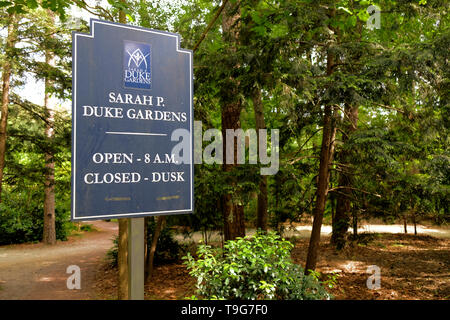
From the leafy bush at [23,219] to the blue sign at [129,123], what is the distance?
44.5 ft

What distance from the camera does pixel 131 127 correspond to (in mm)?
2783

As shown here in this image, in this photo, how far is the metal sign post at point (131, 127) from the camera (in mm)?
2604

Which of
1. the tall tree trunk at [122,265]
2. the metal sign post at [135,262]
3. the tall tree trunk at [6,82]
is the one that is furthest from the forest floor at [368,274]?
the tall tree trunk at [6,82]

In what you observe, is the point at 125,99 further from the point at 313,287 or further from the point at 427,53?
the point at 427,53

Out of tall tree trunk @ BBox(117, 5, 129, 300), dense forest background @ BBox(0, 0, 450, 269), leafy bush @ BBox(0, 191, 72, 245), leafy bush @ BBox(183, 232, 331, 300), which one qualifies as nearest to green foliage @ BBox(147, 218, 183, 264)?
dense forest background @ BBox(0, 0, 450, 269)

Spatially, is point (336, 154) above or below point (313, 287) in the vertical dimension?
above

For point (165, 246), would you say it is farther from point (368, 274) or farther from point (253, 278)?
point (253, 278)

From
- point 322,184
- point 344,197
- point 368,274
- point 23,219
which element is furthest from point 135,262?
point 23,219

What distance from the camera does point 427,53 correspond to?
4.84 metres

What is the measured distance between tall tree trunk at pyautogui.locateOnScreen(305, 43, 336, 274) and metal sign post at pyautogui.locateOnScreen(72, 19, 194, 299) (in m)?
4.00

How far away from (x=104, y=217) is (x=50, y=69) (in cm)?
672

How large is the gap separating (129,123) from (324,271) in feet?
23.3

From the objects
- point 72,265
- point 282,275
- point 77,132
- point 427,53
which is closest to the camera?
point 77,132

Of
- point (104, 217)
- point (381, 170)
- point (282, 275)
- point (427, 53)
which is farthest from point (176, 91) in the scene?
point (381, 170)
